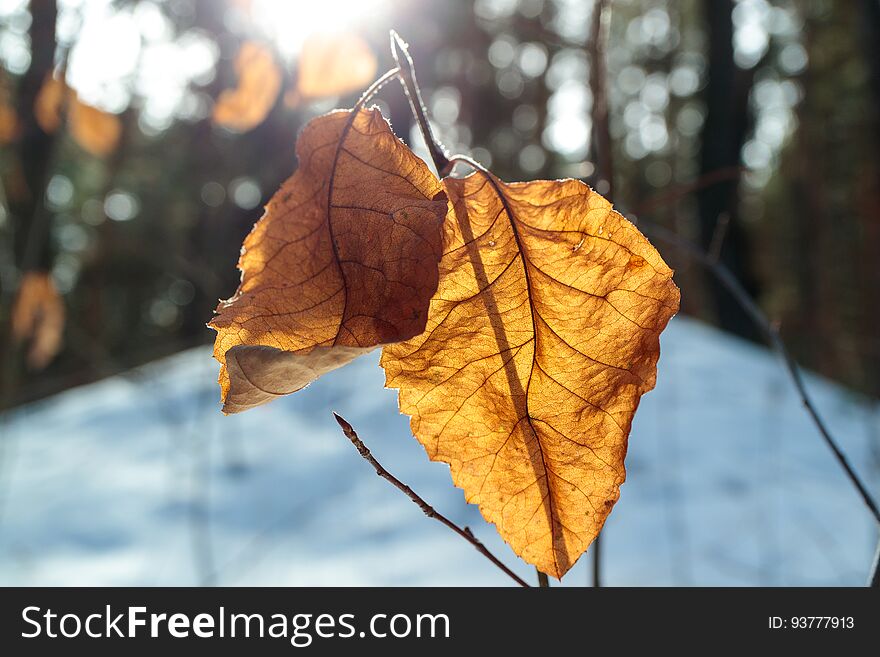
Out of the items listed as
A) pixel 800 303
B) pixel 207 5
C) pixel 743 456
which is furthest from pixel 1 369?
pixel 800 303

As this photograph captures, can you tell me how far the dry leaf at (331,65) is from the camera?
1.24 m

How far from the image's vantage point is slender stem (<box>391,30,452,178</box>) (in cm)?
33

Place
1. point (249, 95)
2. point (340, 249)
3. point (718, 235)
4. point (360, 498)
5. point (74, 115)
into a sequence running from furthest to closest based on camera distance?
point (360, 498)
point (74, 115)
point (249, 95)
point (718, 235)
point (340, 249)

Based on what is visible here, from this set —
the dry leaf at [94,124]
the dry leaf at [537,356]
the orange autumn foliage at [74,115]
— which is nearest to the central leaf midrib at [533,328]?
the dry leaf at [537,356]

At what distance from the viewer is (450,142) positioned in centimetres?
86

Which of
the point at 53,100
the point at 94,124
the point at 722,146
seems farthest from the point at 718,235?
the point at 722,146

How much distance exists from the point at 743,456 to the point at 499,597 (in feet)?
7.18

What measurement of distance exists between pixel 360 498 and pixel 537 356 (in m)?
2.06

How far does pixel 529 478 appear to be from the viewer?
0.34 metres

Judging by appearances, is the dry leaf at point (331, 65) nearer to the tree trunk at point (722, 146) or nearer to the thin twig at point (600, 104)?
the thin twig at point (600, 104)

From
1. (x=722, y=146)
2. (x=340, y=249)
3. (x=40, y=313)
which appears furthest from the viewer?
(x=722, y=146)

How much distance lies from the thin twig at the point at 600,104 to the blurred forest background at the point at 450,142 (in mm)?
17

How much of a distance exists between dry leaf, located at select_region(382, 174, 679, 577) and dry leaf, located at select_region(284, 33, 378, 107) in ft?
3.14

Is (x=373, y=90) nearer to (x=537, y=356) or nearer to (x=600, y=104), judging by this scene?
(x=537, y=356)
